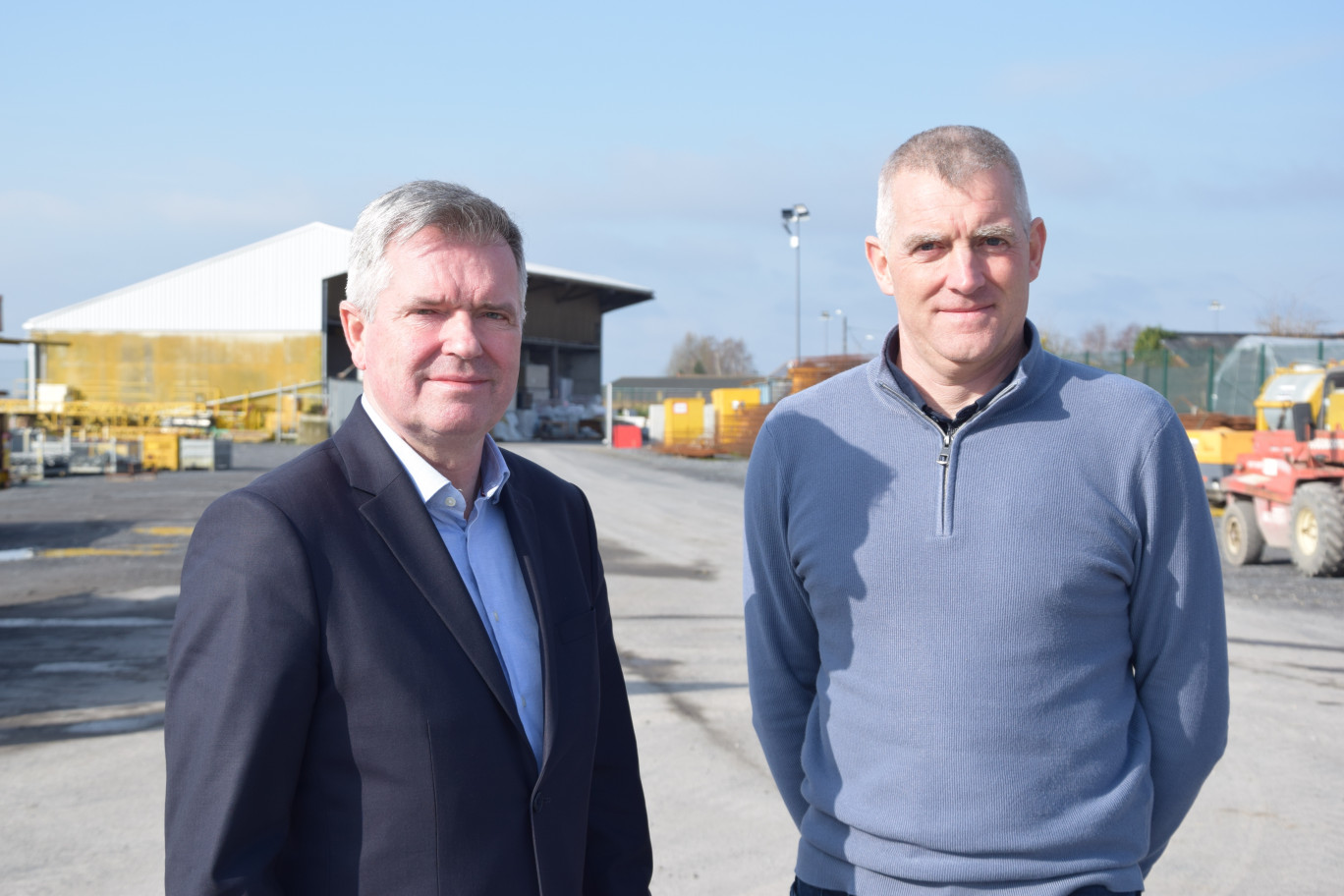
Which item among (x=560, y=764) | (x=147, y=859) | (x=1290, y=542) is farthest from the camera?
(x=1290, y=542)

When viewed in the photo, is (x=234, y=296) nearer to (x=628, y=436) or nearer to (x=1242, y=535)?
(x=628, y=436)

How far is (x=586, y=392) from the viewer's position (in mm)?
71875

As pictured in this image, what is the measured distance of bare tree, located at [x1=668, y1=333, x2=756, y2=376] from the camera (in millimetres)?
128000

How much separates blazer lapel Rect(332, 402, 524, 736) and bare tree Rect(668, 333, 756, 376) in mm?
123071

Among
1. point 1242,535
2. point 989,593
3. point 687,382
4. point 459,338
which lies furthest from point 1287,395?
point 687,382

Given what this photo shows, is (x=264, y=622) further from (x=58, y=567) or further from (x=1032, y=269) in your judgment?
(x=58, y=567)

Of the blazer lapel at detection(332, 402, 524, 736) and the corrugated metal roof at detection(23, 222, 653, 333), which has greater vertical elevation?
the corrugated metal roof at detection(23, 222, 653, 333)

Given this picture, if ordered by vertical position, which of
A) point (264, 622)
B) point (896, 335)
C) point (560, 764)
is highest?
point (896, 335)

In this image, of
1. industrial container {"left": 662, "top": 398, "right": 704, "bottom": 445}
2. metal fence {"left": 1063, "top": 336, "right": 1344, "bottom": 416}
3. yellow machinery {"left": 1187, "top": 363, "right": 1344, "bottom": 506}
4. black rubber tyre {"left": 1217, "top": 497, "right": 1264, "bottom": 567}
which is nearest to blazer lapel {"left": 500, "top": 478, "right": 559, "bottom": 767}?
black rubber tyre {"left": 1217, "top": 497, "right": 1264, "bottom": 567}

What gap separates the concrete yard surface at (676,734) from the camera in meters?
4.61

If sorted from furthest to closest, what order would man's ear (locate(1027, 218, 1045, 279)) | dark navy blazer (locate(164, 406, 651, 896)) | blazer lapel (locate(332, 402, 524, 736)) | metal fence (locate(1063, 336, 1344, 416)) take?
metal fence (locate(1063, 336, 1344, 416)) < man's ear (locate(1027, 218, 1045, 279)) < blazer lapel (locate(332, 402, 524, 736)) < dark navy blazer (locate(164, 406, 651, 896))

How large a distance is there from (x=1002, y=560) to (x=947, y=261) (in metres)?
0.62

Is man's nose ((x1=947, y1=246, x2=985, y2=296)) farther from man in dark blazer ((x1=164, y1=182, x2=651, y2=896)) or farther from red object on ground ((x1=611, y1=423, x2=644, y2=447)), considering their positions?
red object on ground ((x1=611, y1=423, x2=644, y2=447))

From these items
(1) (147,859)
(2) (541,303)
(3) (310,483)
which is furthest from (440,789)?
(2) (541,303)
